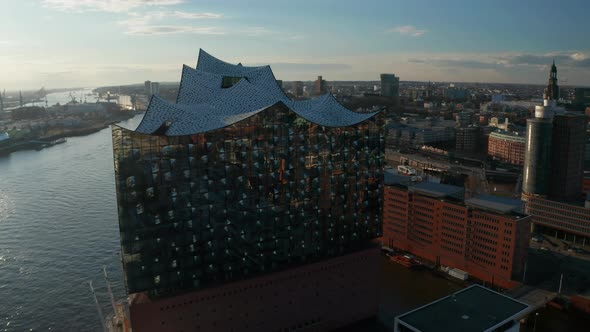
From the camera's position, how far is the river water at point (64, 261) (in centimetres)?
1753

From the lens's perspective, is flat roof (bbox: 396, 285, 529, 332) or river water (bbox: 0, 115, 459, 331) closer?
flat roof (bbox: 396, 285, 529, 332)

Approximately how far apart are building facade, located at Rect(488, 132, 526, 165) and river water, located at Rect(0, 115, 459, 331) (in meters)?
29.8

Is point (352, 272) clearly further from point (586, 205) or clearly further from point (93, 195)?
point (93, 195)

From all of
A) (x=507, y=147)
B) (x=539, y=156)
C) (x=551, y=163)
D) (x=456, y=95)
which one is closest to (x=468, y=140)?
(x=507, y=147)

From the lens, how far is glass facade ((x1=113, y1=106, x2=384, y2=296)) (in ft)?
41.5

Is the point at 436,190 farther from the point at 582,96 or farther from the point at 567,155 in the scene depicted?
the point at 582,96

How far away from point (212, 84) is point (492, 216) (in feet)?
42.6

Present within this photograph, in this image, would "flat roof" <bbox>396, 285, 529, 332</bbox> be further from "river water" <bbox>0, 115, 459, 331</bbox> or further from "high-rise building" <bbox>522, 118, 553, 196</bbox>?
"high-rise building" <bbox>522, 118, 553, 196</bbox>

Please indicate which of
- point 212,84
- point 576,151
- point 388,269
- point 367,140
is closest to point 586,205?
point 576,151

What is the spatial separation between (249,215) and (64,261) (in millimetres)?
11582

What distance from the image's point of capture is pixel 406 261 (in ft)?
72.1

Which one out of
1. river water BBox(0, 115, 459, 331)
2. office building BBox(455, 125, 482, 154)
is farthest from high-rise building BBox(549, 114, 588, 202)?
office building BBox(455, 125, 482, 154)

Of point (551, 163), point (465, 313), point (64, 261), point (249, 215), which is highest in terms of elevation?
point (249, 215)

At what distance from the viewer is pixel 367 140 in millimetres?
16719
